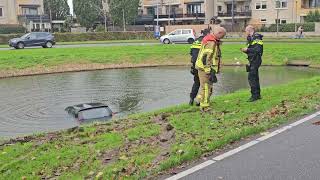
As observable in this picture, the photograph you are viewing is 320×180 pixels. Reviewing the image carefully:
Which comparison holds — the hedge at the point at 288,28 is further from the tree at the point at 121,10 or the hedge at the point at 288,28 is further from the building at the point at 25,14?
the building at the point at 25,14

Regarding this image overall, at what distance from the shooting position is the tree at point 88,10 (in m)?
80.2

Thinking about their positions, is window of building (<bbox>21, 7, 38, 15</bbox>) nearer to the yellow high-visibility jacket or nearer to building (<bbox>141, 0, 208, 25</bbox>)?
building (<bbox>141, 0, 208, 25</bbox>)

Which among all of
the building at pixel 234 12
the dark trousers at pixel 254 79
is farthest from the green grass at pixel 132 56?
the building at pixel 234 12

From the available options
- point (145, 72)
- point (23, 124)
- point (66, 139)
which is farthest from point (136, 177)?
point (145, 72)

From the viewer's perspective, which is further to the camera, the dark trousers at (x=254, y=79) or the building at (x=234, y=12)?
the building at (x=234, y=12)

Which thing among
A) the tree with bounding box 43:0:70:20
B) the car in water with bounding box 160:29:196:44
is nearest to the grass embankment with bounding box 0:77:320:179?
the car in water with bounding box 160:29:196:44

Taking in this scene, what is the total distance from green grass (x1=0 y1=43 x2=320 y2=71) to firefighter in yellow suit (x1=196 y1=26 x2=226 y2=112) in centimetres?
2009

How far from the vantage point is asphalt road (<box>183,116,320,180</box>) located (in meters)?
6.39

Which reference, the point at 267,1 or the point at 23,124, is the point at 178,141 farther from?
the point at 267,1

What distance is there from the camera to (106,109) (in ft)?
47.3

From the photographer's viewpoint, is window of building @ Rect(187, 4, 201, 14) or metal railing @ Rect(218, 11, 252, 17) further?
window of building @ Rect(187, 4, 201, 14)

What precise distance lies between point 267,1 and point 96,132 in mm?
72615

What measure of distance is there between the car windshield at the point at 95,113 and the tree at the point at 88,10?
68.0m

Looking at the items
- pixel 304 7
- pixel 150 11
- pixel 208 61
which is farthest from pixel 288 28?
pixel 208 61
